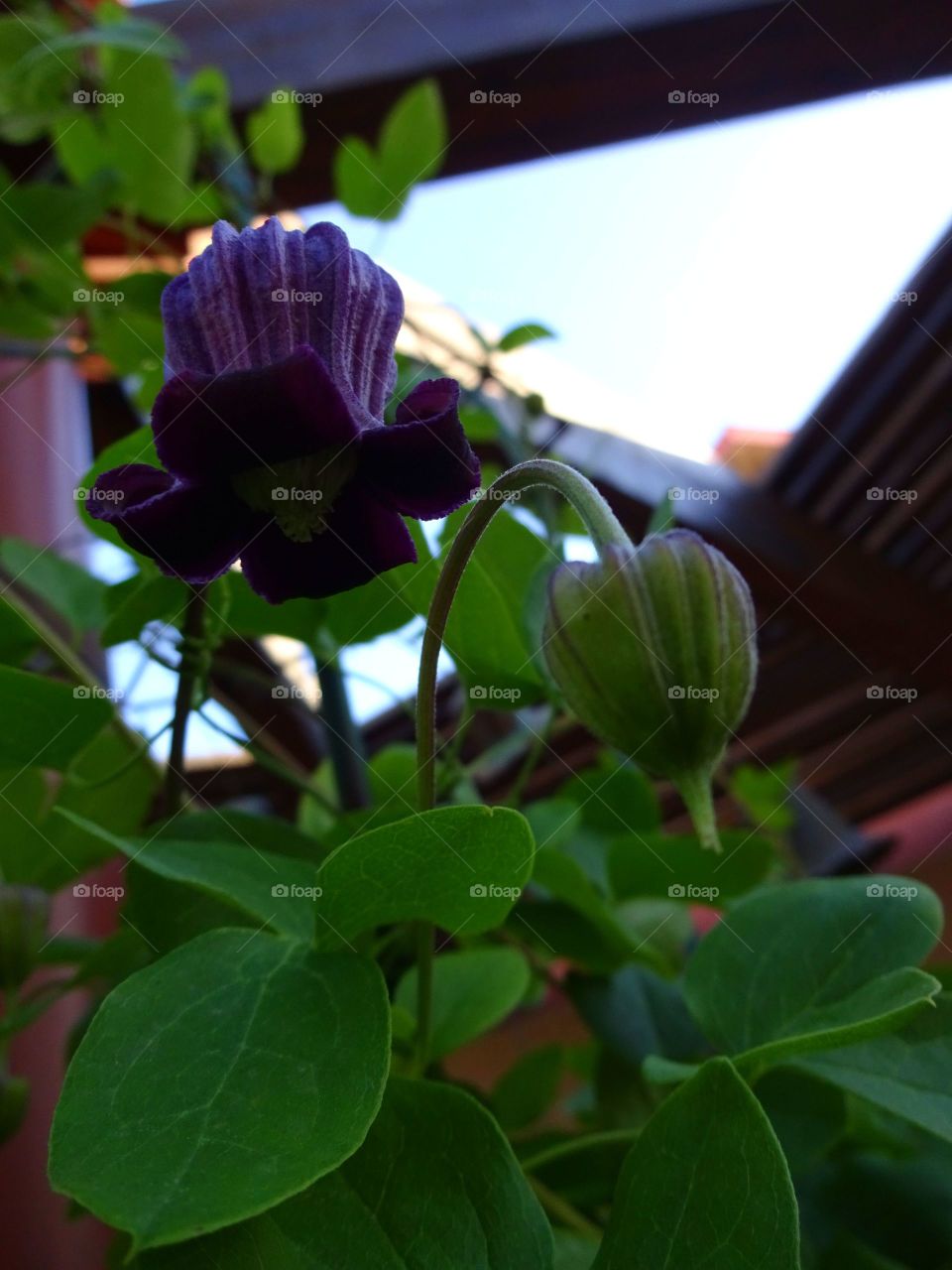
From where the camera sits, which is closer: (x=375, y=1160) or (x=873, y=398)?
(x=375, y=1160)

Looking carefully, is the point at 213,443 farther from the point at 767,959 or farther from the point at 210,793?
the point at 210,793

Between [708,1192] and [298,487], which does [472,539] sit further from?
[708,1192]

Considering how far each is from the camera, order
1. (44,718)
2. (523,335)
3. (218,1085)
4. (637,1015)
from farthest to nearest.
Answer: (523,335) → (637,1015) → (44,718) → (218,1085)

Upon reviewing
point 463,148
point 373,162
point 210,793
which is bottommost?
point 210,793

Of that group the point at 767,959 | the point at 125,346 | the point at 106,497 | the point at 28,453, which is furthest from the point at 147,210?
the point at 767,959
